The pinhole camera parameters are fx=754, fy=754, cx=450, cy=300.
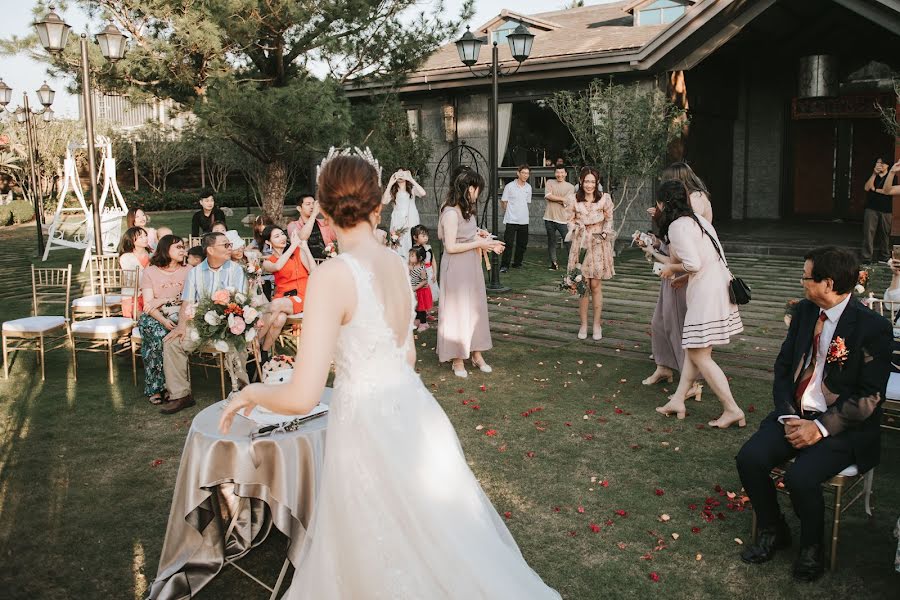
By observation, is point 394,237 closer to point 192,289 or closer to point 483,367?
point 483,367

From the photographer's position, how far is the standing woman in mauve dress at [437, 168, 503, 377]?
22.4 ft

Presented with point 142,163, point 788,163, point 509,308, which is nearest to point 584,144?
point 509,308

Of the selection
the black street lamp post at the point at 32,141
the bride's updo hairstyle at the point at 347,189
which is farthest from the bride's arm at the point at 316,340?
the black street lamp post at the point at 32,141

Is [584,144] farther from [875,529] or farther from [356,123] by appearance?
[875,529]

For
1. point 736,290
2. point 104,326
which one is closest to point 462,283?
point 736,290

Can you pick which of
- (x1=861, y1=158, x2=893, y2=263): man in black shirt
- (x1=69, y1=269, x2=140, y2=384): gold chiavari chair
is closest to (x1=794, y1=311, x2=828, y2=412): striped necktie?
(x1=69, y1=269, x2=140, y2=384): gold chiavari chair

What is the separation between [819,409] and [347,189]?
8.87ft

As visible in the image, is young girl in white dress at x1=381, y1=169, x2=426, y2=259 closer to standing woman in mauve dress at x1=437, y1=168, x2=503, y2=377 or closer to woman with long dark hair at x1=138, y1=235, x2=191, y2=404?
standing woman in mauve dress at x1=437, y1=168, x2=503, y2=377

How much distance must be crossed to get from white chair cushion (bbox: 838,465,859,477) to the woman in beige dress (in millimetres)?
4383

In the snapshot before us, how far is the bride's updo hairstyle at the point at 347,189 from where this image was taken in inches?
105

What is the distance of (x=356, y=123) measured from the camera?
53.0 feet

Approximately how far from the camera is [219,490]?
3.66 meters

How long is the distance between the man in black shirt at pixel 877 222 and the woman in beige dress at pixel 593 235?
6.07 meters

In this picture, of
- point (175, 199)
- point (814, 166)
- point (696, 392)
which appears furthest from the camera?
point (175, 199)
